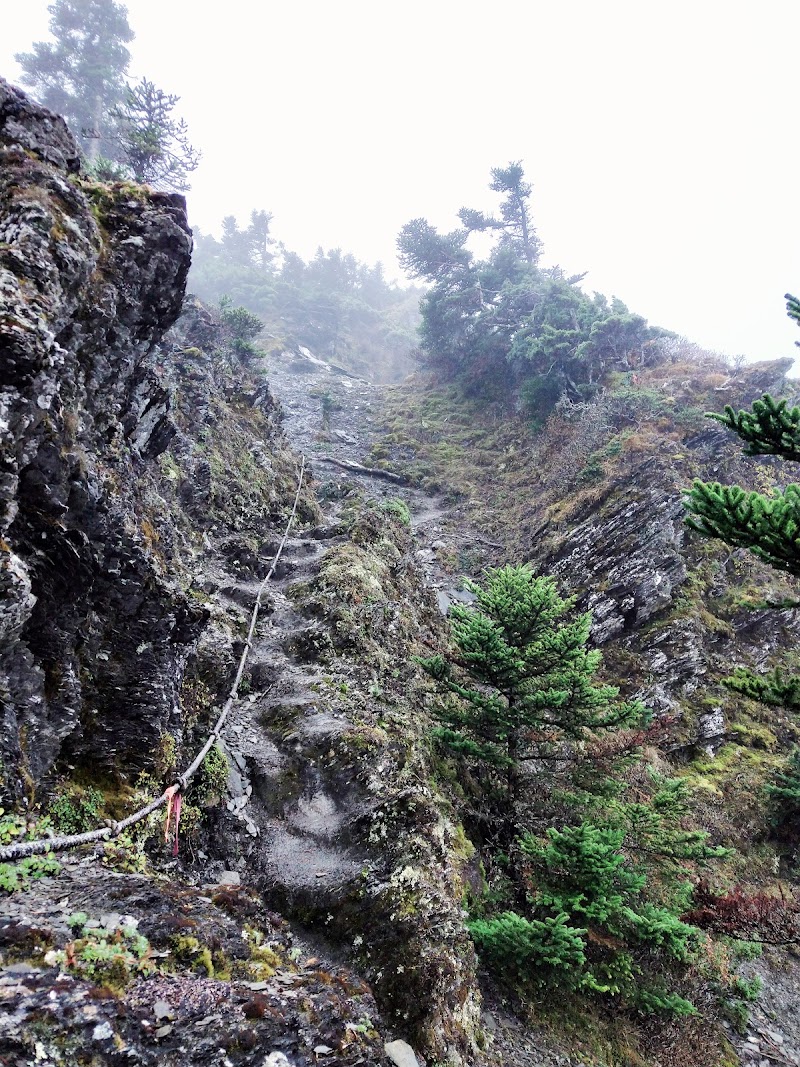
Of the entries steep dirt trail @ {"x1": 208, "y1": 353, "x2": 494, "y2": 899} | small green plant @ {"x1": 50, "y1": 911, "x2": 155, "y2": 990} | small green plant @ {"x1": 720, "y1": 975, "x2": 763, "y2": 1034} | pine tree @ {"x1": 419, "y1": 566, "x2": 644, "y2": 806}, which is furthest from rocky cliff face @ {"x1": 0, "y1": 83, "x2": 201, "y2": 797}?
small green plant @ {"x1": 720, "y1": 975, "x2": 763, "y2": 1034}

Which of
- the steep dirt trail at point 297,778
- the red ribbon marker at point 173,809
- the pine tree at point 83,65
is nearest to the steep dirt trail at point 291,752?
the steep dirt trail at point 297,778

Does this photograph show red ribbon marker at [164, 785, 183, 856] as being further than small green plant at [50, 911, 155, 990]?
Yes

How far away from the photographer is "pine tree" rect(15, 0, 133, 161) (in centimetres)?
3669

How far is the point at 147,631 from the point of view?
25.9 feet

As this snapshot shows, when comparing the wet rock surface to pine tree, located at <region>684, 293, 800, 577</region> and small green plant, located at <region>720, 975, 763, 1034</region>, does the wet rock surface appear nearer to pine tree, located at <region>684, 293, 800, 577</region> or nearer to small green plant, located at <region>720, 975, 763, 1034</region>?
pine tree, located at <region>684, 293, 800, 577</region>

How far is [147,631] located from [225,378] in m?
18.6

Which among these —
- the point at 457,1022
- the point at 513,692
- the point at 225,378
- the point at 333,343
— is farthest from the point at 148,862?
the point at 333,343

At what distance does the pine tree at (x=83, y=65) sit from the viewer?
36.7 meters

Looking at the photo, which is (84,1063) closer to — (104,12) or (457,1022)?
(457,1022)

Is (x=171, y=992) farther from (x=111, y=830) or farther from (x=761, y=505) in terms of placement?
(x=761, y=505)

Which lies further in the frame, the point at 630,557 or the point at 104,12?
the point at 104,12

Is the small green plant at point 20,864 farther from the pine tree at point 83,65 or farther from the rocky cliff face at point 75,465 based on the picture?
the pine tree at point 83,65

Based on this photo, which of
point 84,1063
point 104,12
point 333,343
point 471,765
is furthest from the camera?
point 333,343

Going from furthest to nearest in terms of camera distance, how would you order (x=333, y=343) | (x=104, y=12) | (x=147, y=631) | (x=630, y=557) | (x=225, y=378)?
(x=333, y=343)
(x=104, y=12)
(x=225, y=378)
(x=630, y=557)
(x=147, y=631)
